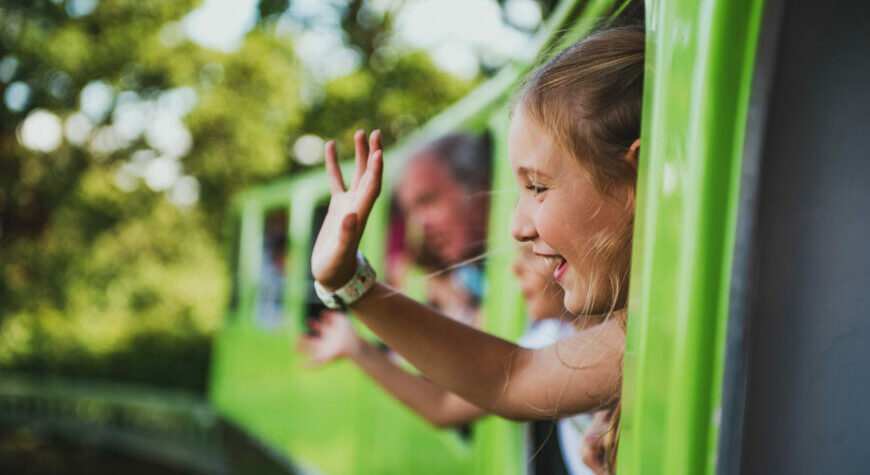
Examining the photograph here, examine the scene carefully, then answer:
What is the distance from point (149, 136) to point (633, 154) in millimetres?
16056

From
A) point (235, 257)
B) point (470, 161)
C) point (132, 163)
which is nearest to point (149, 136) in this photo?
point (132, 163)

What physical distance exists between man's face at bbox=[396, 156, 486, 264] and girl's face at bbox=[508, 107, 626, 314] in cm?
199

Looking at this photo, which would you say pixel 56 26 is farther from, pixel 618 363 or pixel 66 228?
pixel 618 363

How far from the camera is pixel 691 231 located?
2.61 feet

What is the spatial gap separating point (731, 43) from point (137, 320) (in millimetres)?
16609

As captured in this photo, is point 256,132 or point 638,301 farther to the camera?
point 256,132

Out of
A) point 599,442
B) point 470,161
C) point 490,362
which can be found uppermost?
point 470,161

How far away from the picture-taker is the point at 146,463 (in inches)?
416

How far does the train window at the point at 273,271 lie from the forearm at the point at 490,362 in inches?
259

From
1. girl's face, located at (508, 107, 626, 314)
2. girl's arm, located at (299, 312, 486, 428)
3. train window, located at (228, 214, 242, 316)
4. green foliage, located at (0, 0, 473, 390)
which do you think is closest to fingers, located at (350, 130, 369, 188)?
girl's face, located at (508, 107, 626, 314)

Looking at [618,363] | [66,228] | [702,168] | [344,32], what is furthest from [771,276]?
[344,32]

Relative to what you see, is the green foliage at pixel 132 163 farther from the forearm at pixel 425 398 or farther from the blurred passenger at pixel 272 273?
the forearm at pixel 425 398

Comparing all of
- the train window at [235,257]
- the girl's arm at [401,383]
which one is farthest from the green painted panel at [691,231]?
the train window at [235,257]

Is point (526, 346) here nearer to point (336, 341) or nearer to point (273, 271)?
point (336, 341)
